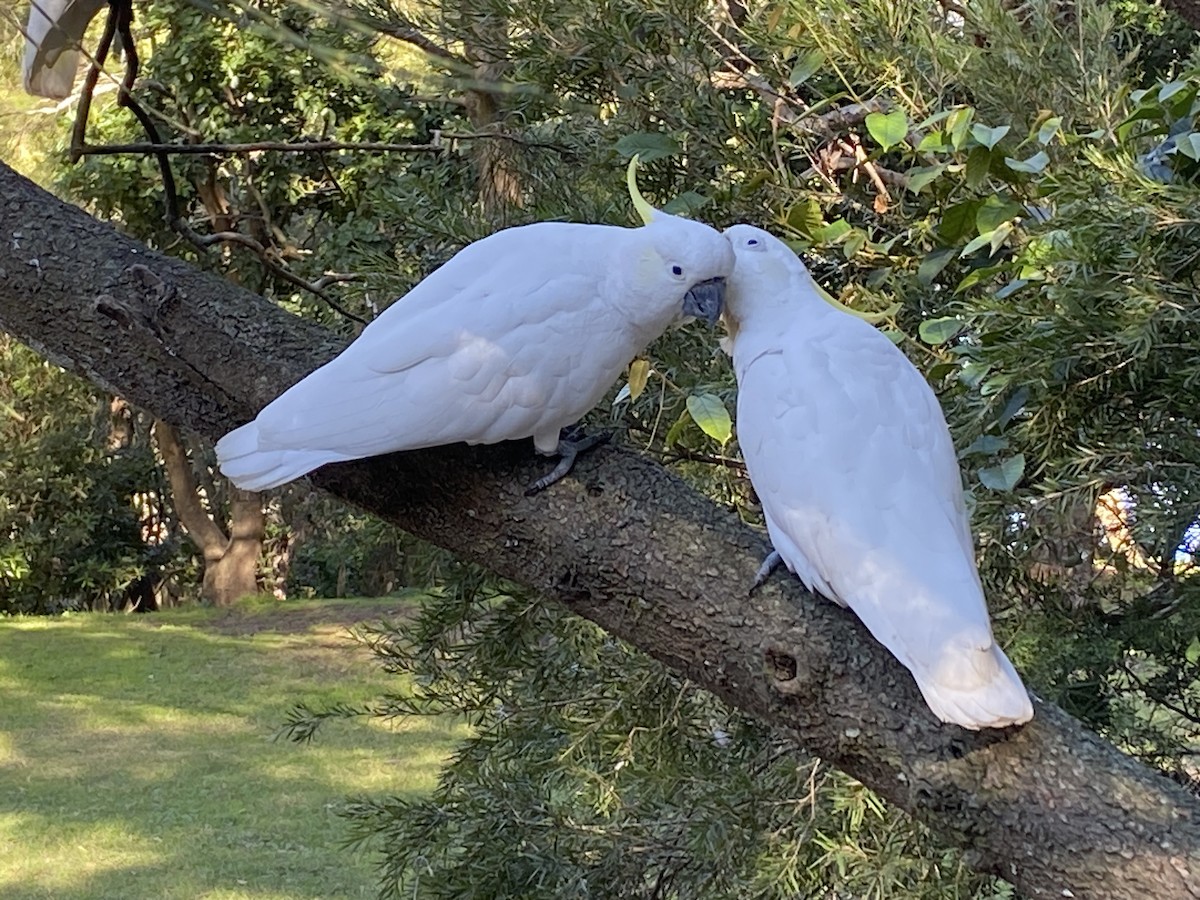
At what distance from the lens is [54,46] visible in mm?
1330

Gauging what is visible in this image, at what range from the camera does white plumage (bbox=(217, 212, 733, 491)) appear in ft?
3.10

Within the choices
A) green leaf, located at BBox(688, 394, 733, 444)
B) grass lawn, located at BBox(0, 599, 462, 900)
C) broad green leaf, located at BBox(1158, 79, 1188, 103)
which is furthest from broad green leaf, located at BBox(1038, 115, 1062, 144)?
grass lawn, located at BBox(0, 599, 462, 900)

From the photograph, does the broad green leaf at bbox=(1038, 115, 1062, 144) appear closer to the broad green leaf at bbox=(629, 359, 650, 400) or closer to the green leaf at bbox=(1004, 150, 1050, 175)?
the green leaf at bbox=(1004, 150, 1050, 175)

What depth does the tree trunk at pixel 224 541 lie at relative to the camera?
621cm

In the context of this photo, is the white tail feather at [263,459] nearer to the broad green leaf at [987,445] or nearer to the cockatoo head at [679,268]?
the cockatoo head at [679,268]

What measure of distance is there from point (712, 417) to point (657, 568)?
243 millimetres

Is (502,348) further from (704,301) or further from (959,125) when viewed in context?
(959,125)

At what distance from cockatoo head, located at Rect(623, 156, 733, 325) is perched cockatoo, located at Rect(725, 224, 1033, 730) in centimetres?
6

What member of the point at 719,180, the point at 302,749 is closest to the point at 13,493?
the point at 302,749

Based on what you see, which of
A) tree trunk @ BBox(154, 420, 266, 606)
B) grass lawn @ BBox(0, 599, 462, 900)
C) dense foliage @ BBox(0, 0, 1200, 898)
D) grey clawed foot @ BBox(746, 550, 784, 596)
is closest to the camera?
grey clawed foot @ BBox(746, 550, 784, 596)

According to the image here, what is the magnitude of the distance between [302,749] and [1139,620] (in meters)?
3.22

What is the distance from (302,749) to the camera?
4.05 meters

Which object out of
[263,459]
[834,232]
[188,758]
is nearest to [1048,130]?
[834,232]

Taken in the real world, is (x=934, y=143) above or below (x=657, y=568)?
above
